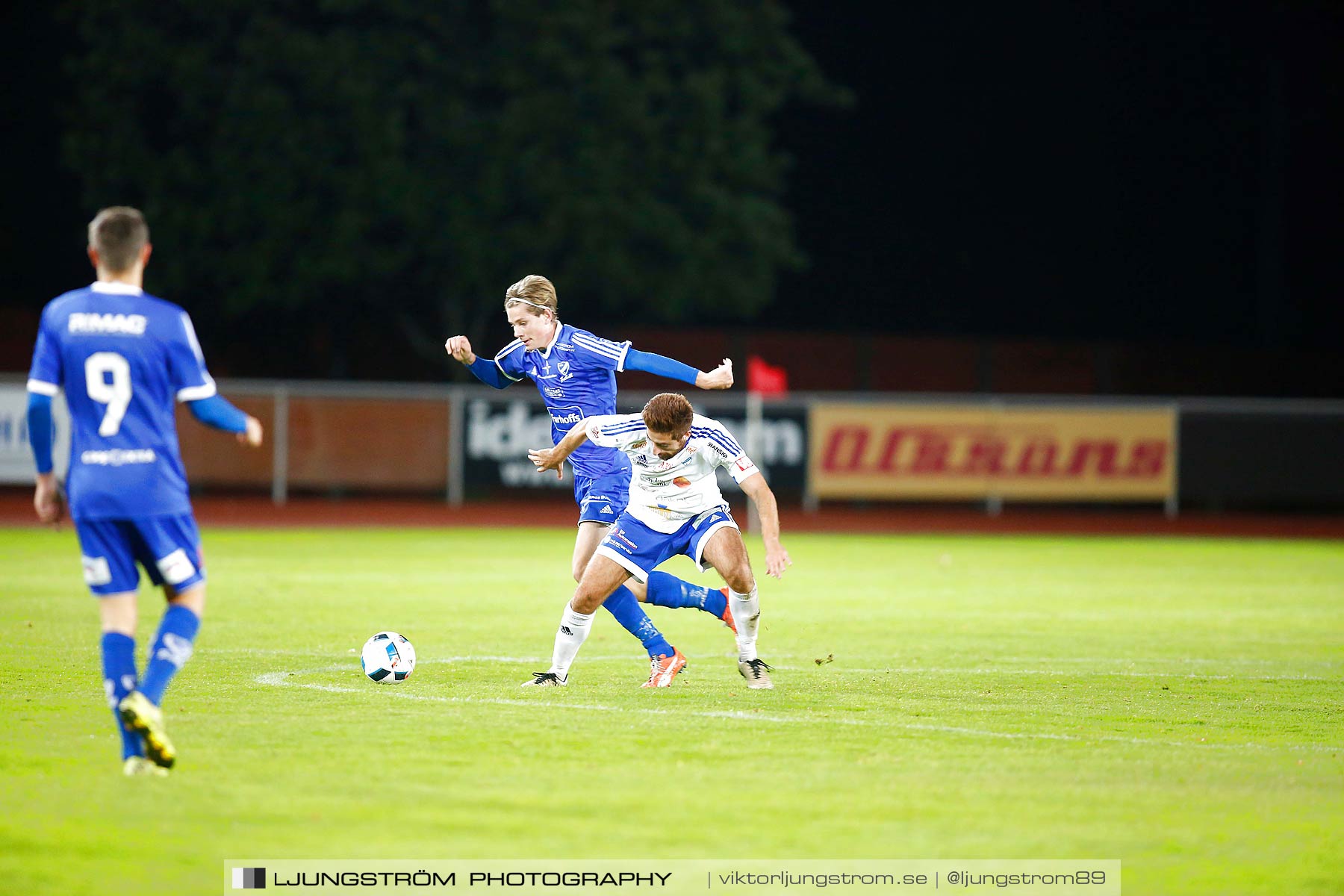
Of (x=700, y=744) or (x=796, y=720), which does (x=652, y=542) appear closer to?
(x=796, y=720)

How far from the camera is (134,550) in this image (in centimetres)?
654

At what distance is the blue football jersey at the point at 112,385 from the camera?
6.37m

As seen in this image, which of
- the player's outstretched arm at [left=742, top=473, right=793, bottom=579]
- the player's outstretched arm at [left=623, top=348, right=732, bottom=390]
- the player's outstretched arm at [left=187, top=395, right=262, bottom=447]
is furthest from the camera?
the player's outstretched arm at [left=623, top=348, right=732, bottom=390]

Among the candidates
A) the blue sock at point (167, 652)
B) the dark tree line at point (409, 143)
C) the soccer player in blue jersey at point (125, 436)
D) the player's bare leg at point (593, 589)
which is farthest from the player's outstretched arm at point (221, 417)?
the dark tree line at point (409, 143)

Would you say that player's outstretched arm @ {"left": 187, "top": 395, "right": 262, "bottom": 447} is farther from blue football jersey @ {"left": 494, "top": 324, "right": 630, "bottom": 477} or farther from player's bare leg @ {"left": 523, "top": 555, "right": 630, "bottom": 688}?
blue football jersey @ {"left": 494, "top": 324, "right": 630, "bottom": 477}

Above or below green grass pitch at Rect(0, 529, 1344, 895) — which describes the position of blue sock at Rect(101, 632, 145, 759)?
above

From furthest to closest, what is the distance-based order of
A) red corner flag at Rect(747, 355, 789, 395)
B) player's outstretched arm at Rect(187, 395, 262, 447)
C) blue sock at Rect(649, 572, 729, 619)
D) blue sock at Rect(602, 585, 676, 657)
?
red corner flag at Rect(747, 355, 789, 395) < blue sock at Rect(649, 572, 729, 619) < blue sock at Rect(602, 585, 676, 657) < player's outstretched arm at Rect(187, 395, 262, 447)

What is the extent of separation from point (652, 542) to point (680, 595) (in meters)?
0.63

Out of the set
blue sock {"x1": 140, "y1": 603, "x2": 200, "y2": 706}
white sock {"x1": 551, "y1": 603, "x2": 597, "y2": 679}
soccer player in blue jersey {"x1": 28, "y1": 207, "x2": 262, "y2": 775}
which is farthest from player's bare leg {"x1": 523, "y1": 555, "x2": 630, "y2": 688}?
soccer player in blue jersey {"x1": 28, "y1": 207, "x2": 262, "y2": 775}

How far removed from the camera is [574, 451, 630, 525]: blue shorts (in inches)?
387

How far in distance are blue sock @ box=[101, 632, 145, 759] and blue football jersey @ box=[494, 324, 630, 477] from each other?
3.73 meters

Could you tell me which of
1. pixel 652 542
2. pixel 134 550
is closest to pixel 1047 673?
pixel 652 542

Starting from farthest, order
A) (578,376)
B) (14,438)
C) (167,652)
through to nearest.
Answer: (14,438)
(578,376)
(167,652)

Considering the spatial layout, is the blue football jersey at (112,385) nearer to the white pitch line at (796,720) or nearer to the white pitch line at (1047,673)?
the white pitch line at (796,720)
